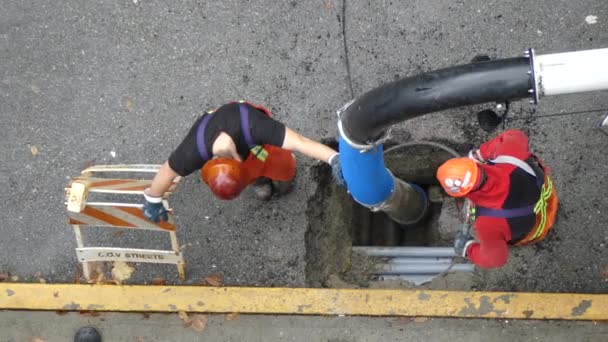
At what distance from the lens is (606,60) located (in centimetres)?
212

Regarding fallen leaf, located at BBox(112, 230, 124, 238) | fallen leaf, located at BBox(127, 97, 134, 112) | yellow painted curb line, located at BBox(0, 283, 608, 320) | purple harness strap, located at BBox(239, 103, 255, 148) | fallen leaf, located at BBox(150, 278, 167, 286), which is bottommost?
yellow painted curb line, located at BBox(0, 283, 608, 320)

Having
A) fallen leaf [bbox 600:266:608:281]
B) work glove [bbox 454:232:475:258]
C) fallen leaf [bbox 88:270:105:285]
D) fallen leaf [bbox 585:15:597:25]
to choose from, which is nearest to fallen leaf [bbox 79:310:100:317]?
fallen leaf [bbox 88:270:105:285]

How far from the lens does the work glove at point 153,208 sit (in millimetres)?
3986

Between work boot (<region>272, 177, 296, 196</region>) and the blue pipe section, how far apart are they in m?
0.91

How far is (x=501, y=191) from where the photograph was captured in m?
3.26

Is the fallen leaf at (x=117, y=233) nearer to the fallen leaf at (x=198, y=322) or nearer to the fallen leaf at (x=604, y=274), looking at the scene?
the fallen leaf at (x=198, y=322)

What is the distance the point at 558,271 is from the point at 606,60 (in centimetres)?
259

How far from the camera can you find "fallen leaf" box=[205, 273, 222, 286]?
4.49 meters

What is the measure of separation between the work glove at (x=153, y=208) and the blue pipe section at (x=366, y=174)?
1.44m

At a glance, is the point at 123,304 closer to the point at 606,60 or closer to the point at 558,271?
the point at 558,271

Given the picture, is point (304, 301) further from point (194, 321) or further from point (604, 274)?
point (604, 274)

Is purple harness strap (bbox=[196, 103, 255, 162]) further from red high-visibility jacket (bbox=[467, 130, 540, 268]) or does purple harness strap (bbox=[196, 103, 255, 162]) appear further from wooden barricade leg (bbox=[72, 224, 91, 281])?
red high-visibility jacket (bbox=[467, 130, 540, 268])

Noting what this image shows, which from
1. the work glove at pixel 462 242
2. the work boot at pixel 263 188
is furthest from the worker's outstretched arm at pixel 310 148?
the work glove at pixel 462 242

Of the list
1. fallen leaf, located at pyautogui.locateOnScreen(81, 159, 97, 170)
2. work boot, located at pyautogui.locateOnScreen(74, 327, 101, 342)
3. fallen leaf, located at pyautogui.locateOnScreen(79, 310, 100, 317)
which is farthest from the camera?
fallen leaf, located at pyautogui.locateOnScreen(81, 159, 97, 170)
